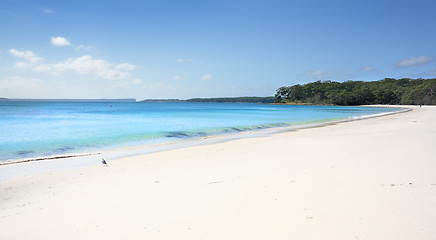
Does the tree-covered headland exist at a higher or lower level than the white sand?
higher

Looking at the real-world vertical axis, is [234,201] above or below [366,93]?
below

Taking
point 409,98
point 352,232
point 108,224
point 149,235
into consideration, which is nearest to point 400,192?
point 352,232

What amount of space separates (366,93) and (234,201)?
12058cm

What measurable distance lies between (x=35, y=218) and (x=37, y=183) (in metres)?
2.63

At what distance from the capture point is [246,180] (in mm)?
5426

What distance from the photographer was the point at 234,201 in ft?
A: 13.8

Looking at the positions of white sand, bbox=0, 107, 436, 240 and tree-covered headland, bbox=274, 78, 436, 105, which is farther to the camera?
tree-covered headland, bbox=274, 78, 436, 105

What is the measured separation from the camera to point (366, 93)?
106125mm

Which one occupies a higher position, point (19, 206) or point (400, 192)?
point (400, 192)

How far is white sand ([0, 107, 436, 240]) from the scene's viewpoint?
3.28m

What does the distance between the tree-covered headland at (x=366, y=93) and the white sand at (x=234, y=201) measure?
326 ft

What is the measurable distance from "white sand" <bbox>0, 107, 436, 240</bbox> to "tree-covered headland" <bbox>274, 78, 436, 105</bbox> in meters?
99.5

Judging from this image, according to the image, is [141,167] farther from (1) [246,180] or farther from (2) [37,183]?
(1) [246,180]

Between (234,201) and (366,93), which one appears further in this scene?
(366,93)
